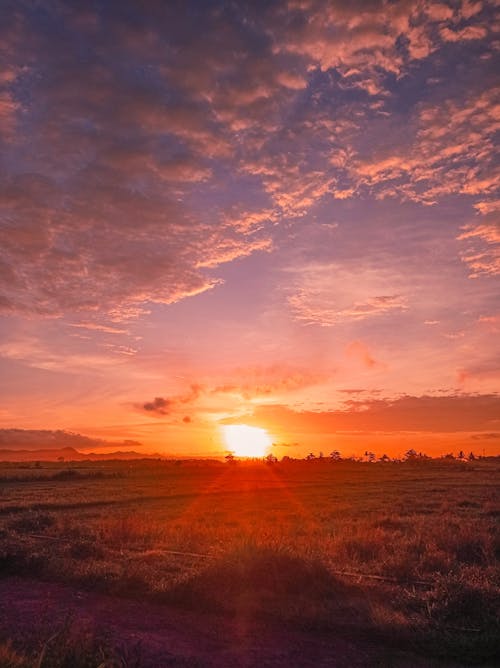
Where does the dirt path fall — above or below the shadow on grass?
below

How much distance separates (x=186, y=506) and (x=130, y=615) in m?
26.6

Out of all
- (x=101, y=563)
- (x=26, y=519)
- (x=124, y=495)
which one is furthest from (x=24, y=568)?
(x=124, y=495)

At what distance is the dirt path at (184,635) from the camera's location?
821 centimetres

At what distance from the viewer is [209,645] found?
885 cm

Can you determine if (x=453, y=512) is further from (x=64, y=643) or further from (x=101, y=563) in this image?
(x=64, y=643)

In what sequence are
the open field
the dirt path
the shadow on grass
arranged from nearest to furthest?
the dirt path → the open field → the shadow on grass

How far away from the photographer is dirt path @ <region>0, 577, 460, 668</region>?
821 centimetres

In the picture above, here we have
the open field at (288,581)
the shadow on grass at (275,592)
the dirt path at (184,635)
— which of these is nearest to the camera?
the dirt path at (184,635)

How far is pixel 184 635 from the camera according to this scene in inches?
364

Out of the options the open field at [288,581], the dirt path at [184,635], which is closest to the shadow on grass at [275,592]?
the open field at [288,581]

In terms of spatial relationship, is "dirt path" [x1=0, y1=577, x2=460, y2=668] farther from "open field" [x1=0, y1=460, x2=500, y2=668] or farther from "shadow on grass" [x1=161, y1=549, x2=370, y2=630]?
"shadow on grass" [x1=161, y1=549, x2=370, y2=630]

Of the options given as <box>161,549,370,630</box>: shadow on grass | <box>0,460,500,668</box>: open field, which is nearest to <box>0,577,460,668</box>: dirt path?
<box>0,460,500,668</box>: open field

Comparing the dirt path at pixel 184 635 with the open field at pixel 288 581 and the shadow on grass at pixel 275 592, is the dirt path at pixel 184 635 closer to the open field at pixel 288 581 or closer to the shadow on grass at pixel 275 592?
the open field at pixel 288 581

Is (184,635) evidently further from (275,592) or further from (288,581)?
(288,581)
